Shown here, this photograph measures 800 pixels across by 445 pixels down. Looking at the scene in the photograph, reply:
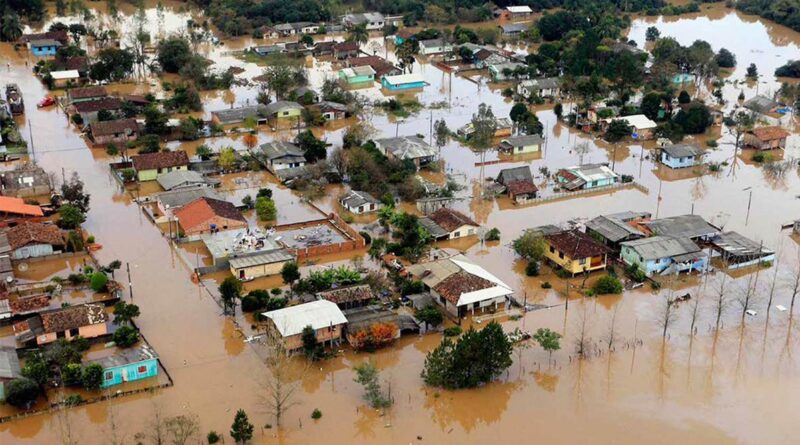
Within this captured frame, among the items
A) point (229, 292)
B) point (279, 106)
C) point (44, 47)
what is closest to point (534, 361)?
point (229, 292)

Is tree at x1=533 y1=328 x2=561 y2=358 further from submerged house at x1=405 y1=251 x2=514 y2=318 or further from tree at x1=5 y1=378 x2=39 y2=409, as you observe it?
tree at x1=5 y1=378 x2=39 y2=409

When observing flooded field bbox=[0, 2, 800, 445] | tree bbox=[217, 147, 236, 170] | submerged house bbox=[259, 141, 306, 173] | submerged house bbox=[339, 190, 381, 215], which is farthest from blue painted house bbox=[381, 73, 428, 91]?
submerged house bbox=[339, 190, 381, 215]

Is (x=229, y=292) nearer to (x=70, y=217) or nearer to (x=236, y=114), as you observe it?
(x=70, y=217)

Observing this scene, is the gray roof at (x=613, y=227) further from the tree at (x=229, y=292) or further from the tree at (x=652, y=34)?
the tree at (x=652, y=34)

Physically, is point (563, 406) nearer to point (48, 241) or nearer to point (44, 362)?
point (44, 362)

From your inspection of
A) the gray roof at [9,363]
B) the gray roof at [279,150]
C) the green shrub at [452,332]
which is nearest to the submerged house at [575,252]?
the green shrub at [452,332]

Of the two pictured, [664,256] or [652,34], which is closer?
[664,256]
